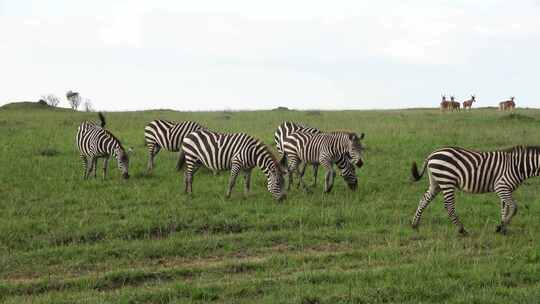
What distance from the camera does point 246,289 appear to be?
7117mm

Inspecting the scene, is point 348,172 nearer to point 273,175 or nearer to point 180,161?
point 273,175

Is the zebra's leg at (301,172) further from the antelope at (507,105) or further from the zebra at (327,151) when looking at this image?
the antelope at (507,105)

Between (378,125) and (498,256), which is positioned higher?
(378,125)

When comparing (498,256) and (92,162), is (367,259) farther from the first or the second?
(92,162)

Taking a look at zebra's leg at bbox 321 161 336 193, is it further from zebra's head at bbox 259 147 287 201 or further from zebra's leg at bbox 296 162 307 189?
zebra's head at bbox 259 147 287 201

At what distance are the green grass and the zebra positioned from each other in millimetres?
538

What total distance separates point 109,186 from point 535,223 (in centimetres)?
911

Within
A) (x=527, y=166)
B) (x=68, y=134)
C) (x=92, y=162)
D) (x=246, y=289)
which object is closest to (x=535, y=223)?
(x=527, y=166)

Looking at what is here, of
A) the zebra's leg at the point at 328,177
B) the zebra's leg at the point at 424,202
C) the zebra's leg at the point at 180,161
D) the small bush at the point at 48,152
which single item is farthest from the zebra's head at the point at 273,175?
the small bush at the point at 48,152

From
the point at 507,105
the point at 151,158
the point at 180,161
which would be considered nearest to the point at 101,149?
the point at 151,158

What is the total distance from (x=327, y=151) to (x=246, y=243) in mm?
5304

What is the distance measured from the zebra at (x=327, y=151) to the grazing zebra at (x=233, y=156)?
1269 mm

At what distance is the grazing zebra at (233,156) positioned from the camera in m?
13.2

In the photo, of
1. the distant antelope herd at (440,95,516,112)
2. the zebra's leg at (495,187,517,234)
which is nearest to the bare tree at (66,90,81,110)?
the distant antelope herd at (440,95,516,112)
